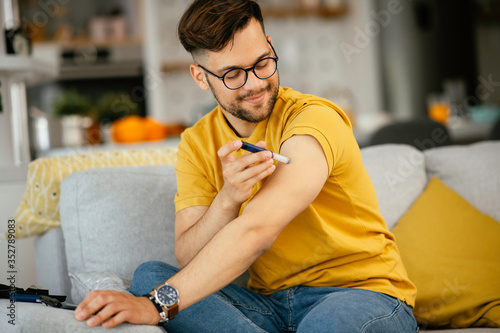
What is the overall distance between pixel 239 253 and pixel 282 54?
4652 mm

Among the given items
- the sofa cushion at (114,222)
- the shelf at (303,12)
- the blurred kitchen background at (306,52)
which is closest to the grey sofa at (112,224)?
the sofa cushion at (114,222)

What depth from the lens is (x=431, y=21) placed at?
5.55 meters

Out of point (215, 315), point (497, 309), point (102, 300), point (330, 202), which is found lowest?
point (497, 309)

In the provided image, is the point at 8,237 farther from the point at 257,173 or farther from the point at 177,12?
the point at 177,12

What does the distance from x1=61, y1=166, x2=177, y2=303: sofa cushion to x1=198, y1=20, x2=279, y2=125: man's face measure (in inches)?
20.3

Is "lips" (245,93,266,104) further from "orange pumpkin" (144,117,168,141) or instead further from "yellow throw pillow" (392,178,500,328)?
"orange pumpkin" (144,117,168,141)

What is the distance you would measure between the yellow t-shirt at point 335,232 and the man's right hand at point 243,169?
128 mm

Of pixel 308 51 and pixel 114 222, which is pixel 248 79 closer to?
pixel 114 222

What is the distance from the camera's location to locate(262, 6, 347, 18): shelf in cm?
552

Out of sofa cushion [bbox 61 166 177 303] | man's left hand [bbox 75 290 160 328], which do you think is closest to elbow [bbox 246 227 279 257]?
man's left hand [bbox 75 290 160 328]

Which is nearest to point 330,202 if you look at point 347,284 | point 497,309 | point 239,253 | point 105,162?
point 347,284

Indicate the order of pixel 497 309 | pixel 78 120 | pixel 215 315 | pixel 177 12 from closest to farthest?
1. pixel 215 315
2. pixel 497 309
3. pixel 78 120
4. pixel 177 12

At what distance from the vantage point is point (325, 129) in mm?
1294

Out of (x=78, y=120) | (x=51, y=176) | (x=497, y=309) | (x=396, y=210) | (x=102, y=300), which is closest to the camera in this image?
(x=102, y=300)
